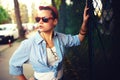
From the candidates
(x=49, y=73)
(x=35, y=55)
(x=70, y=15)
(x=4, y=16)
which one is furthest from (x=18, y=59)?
(x=70, y=15)

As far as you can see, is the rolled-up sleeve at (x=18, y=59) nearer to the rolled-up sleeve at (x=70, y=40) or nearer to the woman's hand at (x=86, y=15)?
the rolled-up sleeve at (x=70, y=40)

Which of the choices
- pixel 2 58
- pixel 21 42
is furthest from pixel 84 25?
pixel 2 58

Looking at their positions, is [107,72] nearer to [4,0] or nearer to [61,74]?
[61,74]

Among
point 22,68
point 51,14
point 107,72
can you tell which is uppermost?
point 51,14

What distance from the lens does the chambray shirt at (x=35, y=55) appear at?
2.12 m

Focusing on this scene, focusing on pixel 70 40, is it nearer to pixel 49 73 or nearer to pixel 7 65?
pixel 49 73

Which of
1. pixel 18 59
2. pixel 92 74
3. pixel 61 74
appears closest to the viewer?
pixel 18 59

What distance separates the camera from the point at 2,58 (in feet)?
7.54

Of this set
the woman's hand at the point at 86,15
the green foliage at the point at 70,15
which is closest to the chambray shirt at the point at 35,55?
the green foliage at the point at 70,15

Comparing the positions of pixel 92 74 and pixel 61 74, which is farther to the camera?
pixel 92 74

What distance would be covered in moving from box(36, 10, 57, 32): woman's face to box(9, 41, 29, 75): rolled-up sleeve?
0.56 ft

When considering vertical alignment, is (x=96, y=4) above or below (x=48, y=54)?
above

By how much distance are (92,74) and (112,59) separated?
26cm

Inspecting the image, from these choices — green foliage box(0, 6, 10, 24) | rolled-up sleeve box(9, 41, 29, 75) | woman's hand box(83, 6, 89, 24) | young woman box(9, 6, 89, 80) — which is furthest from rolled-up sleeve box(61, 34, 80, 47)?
green foliage box(0, 6, 10, 24)
